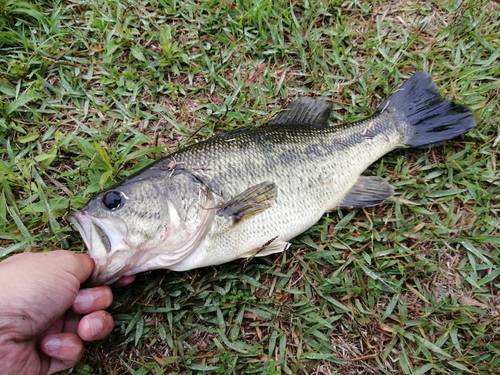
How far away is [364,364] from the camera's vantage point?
3.06 meters

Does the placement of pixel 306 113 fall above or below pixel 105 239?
above

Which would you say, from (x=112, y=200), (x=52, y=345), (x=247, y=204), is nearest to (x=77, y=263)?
(x=112, y=200)

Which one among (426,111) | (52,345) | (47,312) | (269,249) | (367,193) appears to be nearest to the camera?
(47,312)

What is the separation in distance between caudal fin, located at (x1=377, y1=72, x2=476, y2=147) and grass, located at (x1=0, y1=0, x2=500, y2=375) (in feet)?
0.66

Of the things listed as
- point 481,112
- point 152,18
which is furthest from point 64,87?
point 481,112

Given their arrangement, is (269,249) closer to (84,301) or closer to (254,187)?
(254,187)

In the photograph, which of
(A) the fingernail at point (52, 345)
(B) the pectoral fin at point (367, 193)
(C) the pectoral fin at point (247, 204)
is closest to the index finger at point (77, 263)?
(A) the fingernail at point (52, 345)

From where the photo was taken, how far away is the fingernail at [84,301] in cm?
267

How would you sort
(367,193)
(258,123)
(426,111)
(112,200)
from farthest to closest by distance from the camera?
(258,123) → (426,111) → (367,193) → (112,200)

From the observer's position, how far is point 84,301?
106 inches

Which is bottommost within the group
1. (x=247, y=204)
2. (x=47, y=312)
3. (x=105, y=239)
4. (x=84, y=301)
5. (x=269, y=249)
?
(x=269, y=249)

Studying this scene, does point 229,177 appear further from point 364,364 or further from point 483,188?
point 483,188

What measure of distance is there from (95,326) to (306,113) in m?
2.44

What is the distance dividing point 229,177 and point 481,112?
2505mm
